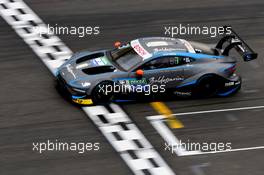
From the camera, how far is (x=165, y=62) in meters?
15.1

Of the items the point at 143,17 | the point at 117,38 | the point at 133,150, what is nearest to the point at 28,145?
the point at 133,150

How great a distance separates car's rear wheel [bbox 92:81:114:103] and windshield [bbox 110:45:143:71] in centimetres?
63

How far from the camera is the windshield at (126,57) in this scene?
15086 mm

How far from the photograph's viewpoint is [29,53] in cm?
1836

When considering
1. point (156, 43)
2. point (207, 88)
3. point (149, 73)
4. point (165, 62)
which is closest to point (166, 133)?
point (149, 73)

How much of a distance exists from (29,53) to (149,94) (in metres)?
4.88

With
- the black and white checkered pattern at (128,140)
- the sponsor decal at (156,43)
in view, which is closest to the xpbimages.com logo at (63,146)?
the black and white checkered pattern at (128,140)

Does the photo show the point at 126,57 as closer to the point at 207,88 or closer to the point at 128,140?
the point at 207,88

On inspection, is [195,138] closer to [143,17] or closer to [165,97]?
[165,97]

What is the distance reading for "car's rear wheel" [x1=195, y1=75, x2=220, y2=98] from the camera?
15.4m

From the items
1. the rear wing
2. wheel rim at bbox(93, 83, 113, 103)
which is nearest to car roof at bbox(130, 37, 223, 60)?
the rear wing

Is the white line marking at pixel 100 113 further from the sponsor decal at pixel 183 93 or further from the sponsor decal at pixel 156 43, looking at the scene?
the sponsor decal at pixel 156 43

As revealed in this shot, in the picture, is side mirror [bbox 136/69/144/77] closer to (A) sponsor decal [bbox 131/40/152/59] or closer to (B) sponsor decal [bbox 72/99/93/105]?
(A) sponsor decal [bbox 131/40/152/59]

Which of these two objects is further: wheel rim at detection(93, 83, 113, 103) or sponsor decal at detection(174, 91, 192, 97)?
sponsor decal at detection(174, 91, 192, 97)
